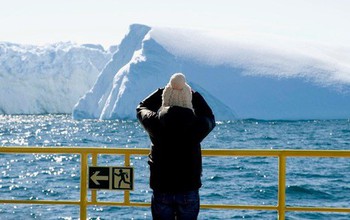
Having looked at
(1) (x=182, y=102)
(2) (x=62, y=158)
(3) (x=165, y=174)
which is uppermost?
(1) (x=182, y=102)

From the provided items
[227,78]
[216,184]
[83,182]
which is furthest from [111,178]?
[227,78]

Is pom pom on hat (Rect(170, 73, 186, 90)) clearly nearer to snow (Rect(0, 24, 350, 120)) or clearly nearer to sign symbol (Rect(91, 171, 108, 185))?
sign symbol (Rect(91, 171, 108, 185))

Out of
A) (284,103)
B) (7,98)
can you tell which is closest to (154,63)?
(284,103)

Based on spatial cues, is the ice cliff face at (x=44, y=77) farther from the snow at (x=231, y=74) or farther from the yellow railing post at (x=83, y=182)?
the yellow railing post at (x=83, y=182)

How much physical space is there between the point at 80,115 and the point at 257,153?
62.9 metres

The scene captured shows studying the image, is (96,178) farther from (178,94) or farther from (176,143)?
(178,94)

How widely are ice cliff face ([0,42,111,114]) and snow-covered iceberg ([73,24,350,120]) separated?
28.7 meters

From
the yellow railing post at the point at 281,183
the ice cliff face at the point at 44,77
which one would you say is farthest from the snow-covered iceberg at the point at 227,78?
the yellow railing post at the point at 281,183

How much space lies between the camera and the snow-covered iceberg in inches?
2249

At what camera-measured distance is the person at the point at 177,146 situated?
13.3 ft

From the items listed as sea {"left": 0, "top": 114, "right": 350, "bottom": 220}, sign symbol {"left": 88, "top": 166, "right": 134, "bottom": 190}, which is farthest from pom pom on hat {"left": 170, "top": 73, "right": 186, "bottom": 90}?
sea {"left": 0, "top": 114, "right": 350, "bottom": 220}

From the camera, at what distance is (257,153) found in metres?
4.96

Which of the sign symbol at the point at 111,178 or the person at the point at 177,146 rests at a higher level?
the person at the point at 177,146

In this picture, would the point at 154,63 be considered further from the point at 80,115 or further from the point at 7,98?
the point at 7,98
